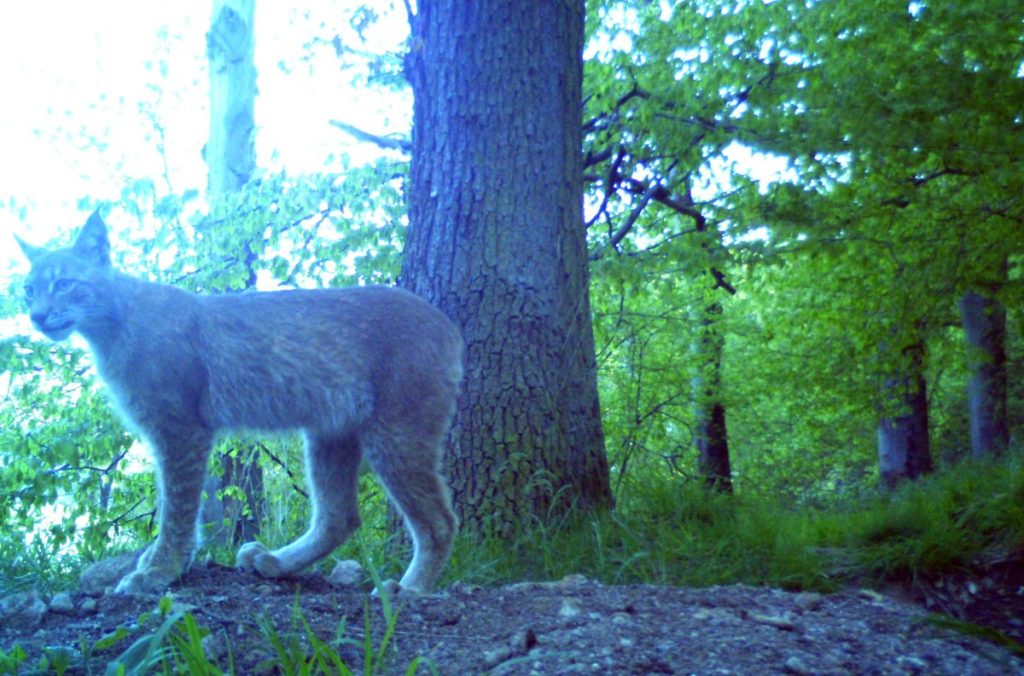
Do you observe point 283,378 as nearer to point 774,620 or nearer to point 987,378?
point 774,620

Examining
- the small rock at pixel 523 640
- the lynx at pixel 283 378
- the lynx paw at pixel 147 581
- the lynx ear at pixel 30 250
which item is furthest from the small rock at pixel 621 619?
the lynx ear at pixel 30 250

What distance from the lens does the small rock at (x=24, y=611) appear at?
346cm

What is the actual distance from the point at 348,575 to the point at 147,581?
3.01 ft

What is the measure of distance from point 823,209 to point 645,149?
5.35 ft

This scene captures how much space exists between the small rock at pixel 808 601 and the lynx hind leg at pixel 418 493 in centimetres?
175

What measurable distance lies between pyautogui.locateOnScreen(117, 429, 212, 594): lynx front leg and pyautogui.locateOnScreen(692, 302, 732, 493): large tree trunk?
7.89 meters

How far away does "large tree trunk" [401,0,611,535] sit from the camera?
5.32 m

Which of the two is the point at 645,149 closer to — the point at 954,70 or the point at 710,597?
the point at 954,70

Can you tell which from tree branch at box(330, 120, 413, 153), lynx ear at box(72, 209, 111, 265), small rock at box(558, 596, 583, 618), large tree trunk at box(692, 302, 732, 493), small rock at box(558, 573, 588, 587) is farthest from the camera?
large tree trunk at box(692, 302, 732, 493)

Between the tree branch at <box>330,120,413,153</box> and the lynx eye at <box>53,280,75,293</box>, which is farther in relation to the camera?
the tree branch at <box>330,120,413,153</box>

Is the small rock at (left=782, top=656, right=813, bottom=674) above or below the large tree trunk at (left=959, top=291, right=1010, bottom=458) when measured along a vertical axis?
below

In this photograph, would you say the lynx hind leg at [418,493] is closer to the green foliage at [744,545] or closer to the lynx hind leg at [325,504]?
the green foliage at [744,545]

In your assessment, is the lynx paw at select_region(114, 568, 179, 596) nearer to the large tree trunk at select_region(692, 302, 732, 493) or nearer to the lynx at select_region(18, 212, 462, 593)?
the lynx at select_region(18, 212, 462, 593)

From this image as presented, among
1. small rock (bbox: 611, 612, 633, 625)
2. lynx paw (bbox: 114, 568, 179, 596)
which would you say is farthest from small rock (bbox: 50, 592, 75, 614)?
small rock (bbox: 611, 612, 633, 625)
